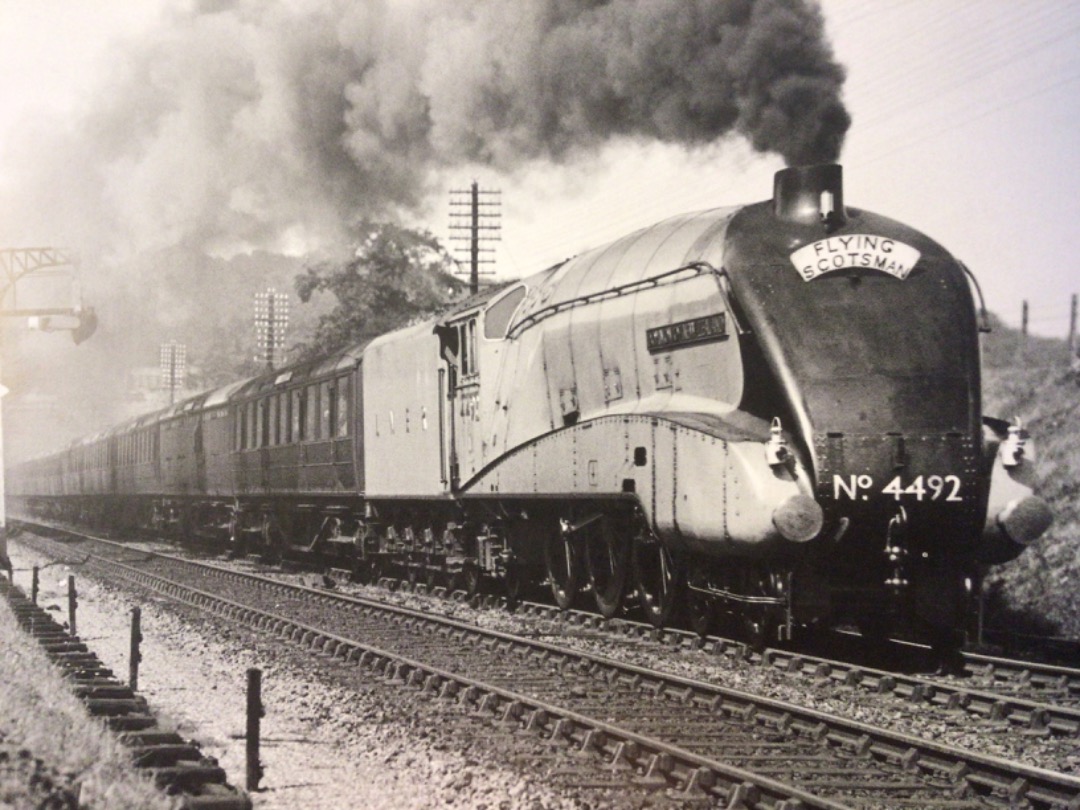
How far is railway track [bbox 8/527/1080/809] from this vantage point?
6.57 meters

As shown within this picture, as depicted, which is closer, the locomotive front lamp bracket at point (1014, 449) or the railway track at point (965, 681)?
the railway track at point (965, 681)

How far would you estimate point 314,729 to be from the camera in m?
9.07

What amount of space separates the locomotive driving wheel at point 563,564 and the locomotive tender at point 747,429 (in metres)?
0.03

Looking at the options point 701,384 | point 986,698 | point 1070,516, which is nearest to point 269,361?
point 1070,516

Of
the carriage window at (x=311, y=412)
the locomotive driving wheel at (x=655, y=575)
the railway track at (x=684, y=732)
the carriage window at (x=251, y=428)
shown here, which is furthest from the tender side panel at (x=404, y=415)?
the carriage window at (x=251, y=428)

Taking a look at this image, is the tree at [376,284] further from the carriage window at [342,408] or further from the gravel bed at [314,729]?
the gravel bed at [314,729]

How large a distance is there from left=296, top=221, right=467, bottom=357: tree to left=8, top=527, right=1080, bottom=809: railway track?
31154 mm

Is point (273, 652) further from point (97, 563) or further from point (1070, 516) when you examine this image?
point (97, 563)

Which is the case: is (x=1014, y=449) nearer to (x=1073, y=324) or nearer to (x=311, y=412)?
(x=311, y=412)

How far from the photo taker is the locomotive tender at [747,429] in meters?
9.72

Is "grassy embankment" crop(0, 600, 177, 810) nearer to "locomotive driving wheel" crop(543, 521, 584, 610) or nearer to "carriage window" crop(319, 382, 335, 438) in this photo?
"locomotive driving wheel" crop(543, 521, 584, 610)

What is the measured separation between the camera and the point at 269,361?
4478 centimetres

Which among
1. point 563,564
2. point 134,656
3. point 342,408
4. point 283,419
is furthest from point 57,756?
point 283,419

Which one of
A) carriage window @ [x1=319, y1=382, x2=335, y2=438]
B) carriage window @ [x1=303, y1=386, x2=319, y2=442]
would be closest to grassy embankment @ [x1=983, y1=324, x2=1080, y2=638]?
carriage window @ [x1=319, y1=382, x2=335, y2=438]
